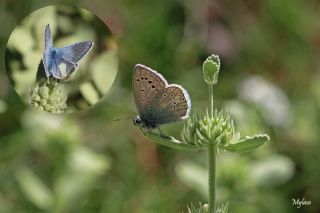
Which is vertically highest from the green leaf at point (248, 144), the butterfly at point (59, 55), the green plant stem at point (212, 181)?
the butterfly at point (59, 55)

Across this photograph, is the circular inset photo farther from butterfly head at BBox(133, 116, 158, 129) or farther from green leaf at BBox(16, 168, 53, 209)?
green leaf at BBox(16, 168, 53, 209)

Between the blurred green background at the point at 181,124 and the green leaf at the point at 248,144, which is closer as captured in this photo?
the green leaf at the point at 248,144

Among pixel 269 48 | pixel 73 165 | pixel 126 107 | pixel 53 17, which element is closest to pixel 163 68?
pixel 126 107

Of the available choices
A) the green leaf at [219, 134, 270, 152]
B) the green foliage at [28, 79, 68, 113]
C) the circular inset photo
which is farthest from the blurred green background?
the green leaf at [219, 134, 270, 152]

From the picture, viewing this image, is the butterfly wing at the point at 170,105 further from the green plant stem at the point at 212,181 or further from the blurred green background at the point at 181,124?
the blurred green background at the point at 181,124

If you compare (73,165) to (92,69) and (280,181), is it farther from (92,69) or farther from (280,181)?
(92,69)

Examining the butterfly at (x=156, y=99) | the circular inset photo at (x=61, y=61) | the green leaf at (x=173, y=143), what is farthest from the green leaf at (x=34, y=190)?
the green leaf at (x=173, y=143)
